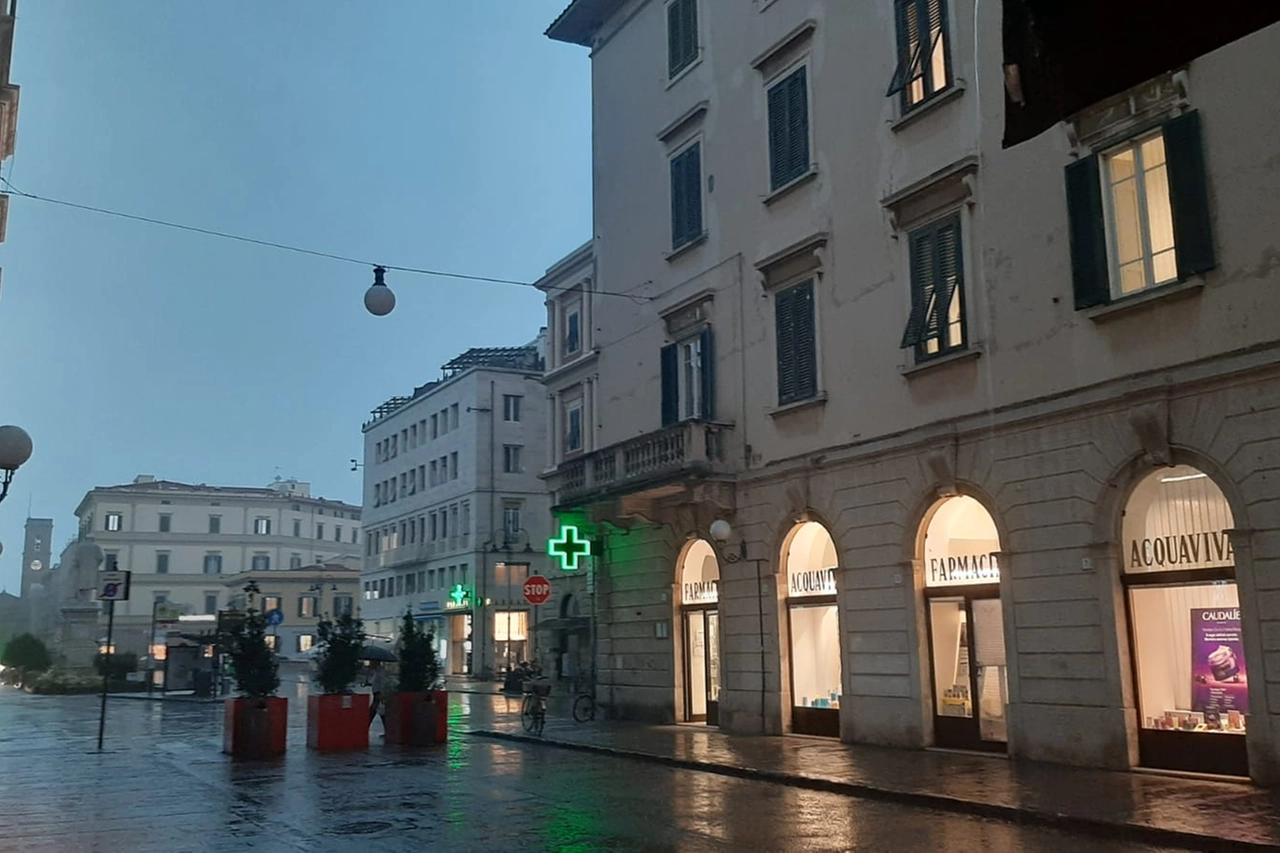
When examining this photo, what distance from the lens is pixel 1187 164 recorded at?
45.9 ft

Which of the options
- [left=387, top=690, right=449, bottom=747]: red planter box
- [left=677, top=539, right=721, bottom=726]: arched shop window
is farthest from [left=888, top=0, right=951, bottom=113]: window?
[left=387, top=690, right=449, bottom=747]: red planter box

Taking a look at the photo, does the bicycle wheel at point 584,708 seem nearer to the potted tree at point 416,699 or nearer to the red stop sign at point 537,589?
the red stop sign at point 537,589

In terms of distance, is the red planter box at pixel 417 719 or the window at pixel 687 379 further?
the window at pixel 687 379

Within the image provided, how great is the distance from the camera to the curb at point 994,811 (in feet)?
33.8

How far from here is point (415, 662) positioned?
21.8m

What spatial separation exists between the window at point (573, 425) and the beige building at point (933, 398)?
5356mm

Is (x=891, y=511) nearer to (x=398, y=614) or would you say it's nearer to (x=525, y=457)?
(x=525, y=457)

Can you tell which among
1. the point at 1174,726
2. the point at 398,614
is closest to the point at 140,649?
the point at 398,614

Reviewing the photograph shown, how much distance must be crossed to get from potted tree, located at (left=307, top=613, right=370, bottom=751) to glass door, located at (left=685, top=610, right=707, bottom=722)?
650 cm

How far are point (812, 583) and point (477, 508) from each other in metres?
41.7

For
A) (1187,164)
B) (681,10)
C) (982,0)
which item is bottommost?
(1187,164)

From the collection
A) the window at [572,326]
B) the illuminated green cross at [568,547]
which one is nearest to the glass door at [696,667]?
the illuminated green cross at [568,547]

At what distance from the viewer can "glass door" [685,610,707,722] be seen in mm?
23766

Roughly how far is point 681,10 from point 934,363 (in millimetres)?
11738
